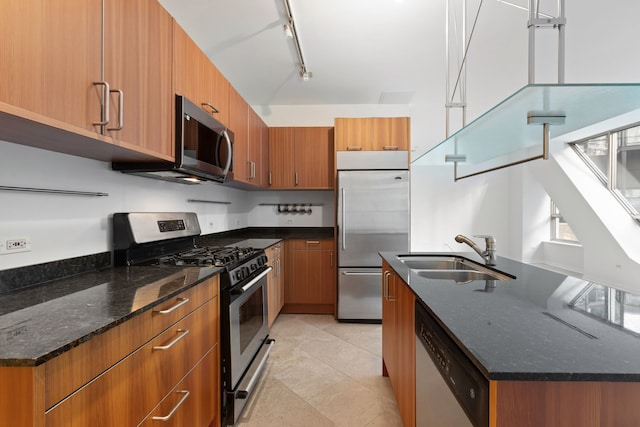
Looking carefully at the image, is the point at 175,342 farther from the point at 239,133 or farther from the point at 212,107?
the point at 239,133

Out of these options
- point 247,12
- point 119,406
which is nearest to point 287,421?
point 119,406

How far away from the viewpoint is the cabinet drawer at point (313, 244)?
371cm

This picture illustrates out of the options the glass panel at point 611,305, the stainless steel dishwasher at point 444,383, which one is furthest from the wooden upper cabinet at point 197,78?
the glass panel at point 611,305

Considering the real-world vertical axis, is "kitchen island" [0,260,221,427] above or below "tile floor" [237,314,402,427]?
above

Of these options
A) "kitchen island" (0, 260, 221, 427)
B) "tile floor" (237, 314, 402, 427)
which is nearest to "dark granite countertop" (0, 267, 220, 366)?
"kitchen island" (0, 260, 221, 427)

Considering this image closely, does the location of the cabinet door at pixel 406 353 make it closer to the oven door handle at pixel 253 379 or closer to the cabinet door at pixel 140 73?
the oven door handle at pixel 253 379

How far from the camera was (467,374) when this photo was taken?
766 mm

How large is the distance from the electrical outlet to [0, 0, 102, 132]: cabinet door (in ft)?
1.94

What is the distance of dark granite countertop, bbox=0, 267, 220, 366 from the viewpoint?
73 cm

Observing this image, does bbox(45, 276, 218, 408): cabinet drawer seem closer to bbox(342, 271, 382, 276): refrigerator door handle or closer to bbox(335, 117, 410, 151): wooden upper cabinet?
bbox(342, 271, 382, 276): refrigerator door handle

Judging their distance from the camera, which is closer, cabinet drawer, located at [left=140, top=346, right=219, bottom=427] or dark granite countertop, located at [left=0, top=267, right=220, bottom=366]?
dark granite countertop, located at [left=0, top=267, right=220, bottom=366]

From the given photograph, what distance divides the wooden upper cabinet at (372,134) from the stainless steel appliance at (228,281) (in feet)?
6.31

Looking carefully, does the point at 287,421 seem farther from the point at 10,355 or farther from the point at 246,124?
the point at 246,124

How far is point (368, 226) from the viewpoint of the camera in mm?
3451
